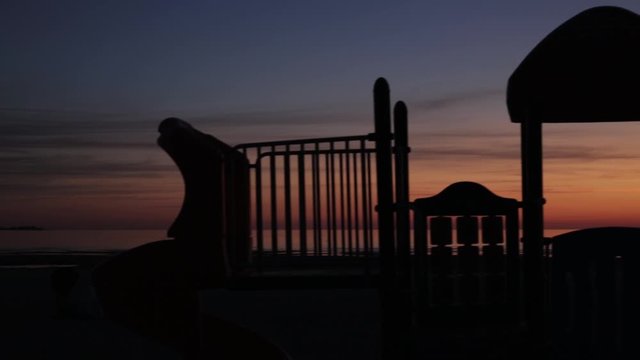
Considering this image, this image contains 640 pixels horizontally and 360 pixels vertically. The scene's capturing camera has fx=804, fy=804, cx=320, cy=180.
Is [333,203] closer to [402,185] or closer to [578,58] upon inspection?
[402,185]

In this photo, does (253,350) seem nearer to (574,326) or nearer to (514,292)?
(514,292)

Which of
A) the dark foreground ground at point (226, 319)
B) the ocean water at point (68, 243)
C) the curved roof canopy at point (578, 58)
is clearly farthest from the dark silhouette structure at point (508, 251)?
the ocean water at point (68, 243)

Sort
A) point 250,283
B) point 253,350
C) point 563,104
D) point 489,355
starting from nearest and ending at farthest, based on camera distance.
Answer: point 253,350, point 489,355, point 250,283, point 563,104

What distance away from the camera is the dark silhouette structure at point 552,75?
7262 millimetres

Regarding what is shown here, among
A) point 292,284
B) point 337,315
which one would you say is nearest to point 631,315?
point 292,284

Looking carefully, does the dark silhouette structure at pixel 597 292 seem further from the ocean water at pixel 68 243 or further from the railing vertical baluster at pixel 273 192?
the ocean water at pixel 68 243

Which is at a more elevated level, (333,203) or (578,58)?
(578,58)

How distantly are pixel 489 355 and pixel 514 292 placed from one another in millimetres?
722

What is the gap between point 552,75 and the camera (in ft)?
23.9

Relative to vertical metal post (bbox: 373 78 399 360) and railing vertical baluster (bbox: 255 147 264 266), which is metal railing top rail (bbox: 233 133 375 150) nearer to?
railing vertical baluster (bbox: 255 147 264 266)

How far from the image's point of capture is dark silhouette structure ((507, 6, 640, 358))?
726 centimetres

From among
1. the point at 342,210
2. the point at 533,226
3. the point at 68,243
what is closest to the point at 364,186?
the point at 342,210

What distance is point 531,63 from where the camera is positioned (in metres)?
7.32

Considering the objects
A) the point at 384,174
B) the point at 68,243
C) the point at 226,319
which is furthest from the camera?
the point at 68,243
